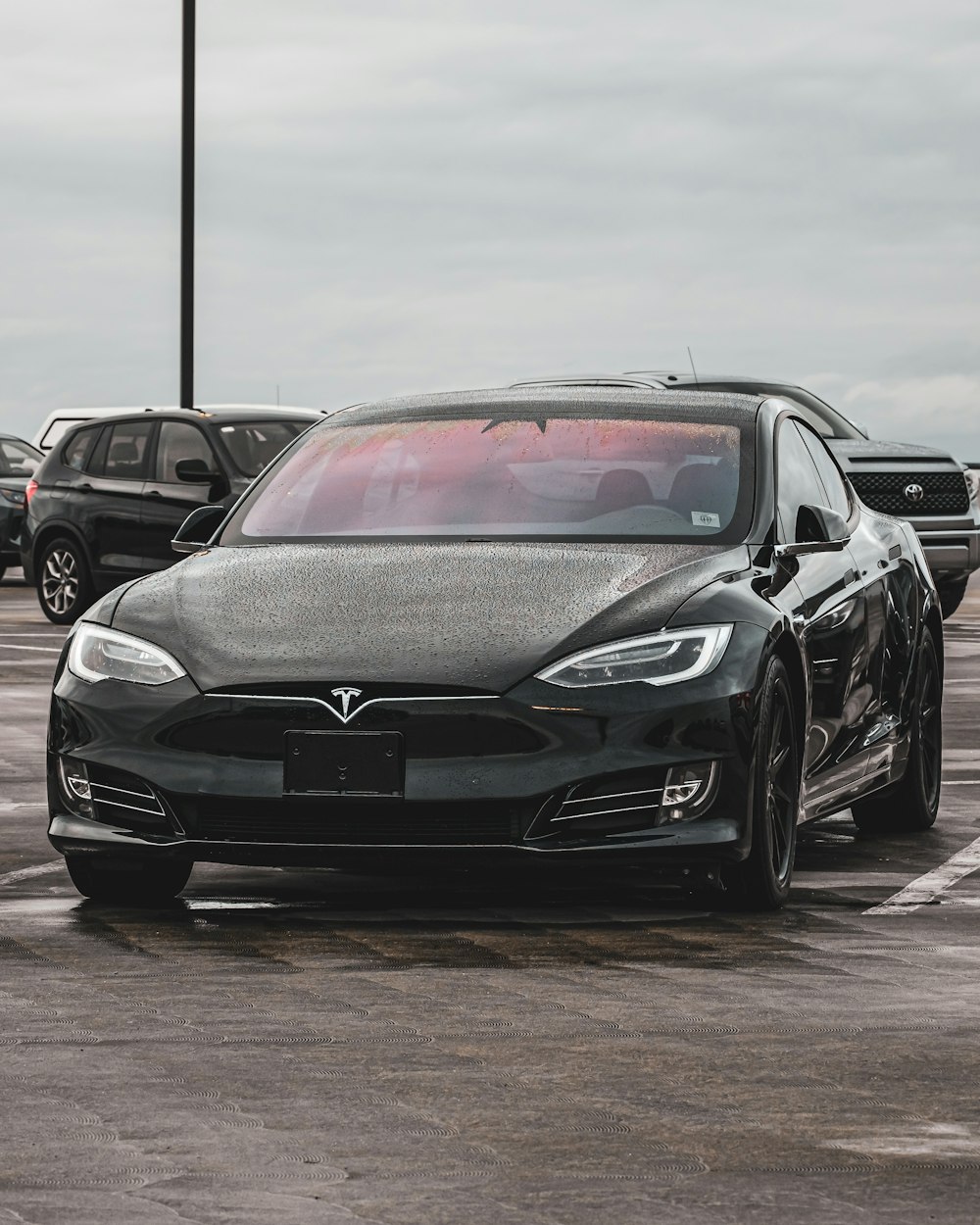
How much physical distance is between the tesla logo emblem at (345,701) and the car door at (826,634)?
1.50m

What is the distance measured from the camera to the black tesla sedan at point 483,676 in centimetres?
694

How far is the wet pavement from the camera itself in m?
4.43

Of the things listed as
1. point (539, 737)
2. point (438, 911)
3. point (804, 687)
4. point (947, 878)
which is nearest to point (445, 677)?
point (539, 737)

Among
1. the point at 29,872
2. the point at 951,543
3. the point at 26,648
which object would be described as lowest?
the point at 26,648

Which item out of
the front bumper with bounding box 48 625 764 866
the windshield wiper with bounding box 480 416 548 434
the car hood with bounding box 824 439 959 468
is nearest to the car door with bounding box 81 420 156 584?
the car hood with bounding box 824 439 959 468

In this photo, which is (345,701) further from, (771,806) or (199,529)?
(199,529)

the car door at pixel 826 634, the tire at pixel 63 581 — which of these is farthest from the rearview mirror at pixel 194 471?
the car door at pixel 826 634

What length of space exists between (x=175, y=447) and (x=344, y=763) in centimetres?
1534

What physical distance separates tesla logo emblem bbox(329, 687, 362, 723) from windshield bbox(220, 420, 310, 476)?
1465cm

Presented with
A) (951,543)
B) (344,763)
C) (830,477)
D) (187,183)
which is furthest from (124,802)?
(187,183)

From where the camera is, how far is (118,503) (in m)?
22.1

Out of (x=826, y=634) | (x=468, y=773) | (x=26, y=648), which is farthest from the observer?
(x=26, y=648)

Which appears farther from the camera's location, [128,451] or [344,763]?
[128,451]

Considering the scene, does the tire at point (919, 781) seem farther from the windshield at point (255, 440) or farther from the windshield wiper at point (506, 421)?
the windshield at point (255, 440)
